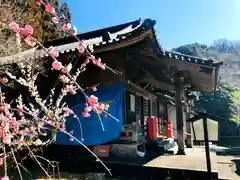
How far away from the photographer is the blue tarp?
254 inches

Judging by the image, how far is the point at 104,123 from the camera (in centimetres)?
657

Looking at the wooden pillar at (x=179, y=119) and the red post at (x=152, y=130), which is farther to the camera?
the red post at (x=152, y=130)

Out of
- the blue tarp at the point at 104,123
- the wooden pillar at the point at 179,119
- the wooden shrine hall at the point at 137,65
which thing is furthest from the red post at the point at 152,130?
the blue tarp at the point at 104,123

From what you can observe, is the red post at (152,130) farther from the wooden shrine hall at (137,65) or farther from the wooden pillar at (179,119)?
the wooden pillar at (179,119)

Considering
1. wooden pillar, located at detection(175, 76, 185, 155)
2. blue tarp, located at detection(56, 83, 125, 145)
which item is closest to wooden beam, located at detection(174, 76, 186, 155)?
wooden pillar, located at detection(175, 76, 185, 155)

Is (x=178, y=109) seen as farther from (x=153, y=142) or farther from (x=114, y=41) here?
(x=114, y=41)

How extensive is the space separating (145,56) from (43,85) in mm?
3376

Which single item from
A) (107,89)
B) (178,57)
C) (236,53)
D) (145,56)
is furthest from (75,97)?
(236,53)

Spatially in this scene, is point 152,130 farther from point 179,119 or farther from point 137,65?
point 137,65

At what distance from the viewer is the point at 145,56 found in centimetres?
725

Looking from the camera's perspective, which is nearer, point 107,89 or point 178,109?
point 107,89

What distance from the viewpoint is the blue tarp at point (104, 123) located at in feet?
21.2

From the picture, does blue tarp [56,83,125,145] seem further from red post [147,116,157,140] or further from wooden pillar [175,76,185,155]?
red post [147,116,157,140]

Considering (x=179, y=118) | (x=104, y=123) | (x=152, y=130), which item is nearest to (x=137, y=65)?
(x=179, y=118)
